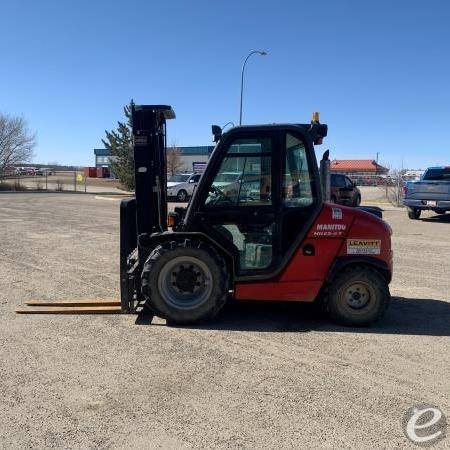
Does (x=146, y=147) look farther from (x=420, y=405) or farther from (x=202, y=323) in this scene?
(x=420, y=405)

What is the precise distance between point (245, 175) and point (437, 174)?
15.5m

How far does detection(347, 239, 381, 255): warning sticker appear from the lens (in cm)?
562

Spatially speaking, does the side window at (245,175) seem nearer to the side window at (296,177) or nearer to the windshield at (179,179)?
the side window at (296,177)

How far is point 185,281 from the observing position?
559 centimetres

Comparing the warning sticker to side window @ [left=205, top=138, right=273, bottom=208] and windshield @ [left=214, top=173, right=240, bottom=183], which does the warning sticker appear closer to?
side window @ [left=205, top=138, right=273, bottom=208]

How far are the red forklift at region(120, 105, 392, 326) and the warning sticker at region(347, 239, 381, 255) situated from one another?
11 mm

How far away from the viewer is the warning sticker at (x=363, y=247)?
5.62 metres

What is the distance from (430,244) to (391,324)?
7.48 m

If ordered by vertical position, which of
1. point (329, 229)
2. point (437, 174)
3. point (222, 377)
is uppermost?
point (437, 174)

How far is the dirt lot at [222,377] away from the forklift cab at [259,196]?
871mm

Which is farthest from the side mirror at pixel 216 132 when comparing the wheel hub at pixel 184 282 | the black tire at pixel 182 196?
the black tire at pixel 182 196

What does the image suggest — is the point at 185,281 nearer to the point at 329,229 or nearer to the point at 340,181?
the point at 329,229

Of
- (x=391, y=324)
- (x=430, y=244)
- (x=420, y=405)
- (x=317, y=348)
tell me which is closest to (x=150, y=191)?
(x=317, y=348)

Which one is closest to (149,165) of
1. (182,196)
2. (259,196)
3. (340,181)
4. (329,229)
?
(259,196)
